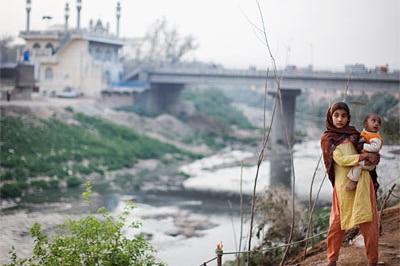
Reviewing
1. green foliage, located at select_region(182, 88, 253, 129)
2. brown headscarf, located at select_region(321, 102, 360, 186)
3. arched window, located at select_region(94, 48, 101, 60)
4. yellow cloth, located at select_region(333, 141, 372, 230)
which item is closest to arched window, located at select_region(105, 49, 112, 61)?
arched window, located at select_region(94, 48, 101, 60)

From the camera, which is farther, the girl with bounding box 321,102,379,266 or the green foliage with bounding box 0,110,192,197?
the green foliage with bounding box 0,110,192,197

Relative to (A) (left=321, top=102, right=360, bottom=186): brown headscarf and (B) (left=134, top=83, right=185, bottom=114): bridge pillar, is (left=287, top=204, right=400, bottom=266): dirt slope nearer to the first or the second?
(A) (left=321, top=102, right=360, bottom=186): brown headscarf

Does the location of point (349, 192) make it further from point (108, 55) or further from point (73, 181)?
point (108, 55)

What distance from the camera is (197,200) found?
19.4m

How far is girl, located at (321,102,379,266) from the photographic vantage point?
16.2 feet

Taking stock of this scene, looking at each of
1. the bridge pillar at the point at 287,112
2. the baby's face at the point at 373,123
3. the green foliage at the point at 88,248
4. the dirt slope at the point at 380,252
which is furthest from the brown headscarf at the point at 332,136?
the bridge pillar at the point at 287,112

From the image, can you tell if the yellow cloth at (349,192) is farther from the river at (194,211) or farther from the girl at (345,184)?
the river at (194,211)

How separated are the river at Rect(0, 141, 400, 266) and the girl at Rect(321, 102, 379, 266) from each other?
12.1 ft

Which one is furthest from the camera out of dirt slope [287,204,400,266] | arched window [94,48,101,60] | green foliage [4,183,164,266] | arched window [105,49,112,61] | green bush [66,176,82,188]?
arched window [105,49,112,61]

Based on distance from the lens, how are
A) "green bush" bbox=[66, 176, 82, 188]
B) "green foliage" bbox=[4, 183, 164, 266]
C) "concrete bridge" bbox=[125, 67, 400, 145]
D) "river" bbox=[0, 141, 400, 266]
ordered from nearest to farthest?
"green foliage" bbox=[4, 183, 164, 266] < "river" bbox=[0, 141, 400, 266] < "green bush" bbox=[66, 176, 82, 188] < "concrete bridge" bbox=[125, 67, 400, 145]

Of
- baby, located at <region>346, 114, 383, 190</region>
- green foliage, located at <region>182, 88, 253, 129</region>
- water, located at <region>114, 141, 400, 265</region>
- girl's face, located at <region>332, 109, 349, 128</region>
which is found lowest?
water, located at <region>114, 141, 400, 265</region>

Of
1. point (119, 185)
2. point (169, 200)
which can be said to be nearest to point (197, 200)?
point (169, 200)

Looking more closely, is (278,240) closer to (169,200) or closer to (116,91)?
(169,200)

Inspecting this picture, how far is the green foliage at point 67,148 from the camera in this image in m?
20.4
